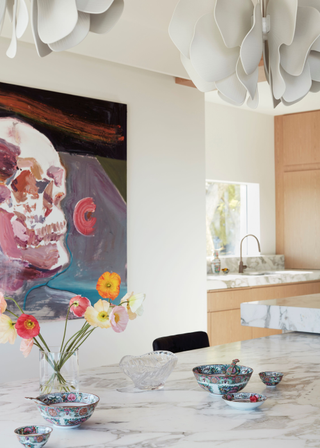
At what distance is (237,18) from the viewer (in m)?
1.35

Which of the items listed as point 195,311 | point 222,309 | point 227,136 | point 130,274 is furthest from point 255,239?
point 130,274

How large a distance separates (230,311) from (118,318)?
3.30 m

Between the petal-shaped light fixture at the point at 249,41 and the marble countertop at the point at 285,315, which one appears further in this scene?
the marble countertop at the point at 285,315

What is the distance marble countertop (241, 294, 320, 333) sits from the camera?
251 centimetres

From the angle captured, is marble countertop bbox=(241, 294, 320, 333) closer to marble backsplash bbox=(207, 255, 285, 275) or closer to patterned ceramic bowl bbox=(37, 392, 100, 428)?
patterned ceramic bowl bbox=(37, 392, 100, 428)

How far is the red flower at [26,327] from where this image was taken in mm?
1346

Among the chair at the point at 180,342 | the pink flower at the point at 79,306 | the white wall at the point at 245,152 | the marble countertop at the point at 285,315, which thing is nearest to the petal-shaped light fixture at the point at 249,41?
the pink flower at the point at 79,306

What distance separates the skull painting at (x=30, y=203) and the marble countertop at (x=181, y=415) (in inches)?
53.3

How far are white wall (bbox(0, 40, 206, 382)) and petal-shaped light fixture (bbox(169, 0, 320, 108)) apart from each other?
2045 mm

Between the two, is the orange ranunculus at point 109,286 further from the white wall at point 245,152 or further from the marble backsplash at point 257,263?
the white wall at point 245,152

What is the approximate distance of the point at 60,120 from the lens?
3.31 metres

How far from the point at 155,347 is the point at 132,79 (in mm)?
2186

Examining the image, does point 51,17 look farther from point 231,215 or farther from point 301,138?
point 301,138

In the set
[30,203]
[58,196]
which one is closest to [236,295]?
[58,196]
